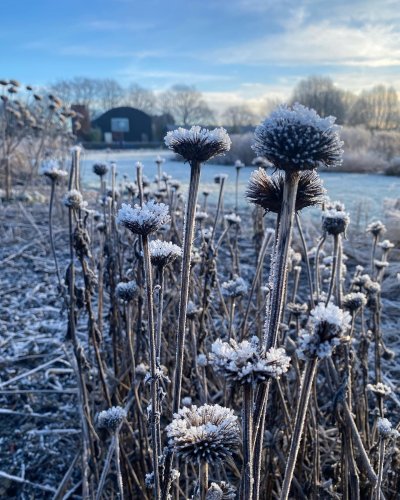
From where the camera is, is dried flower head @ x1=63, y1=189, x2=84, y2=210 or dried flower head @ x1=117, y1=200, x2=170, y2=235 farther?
dried flower head @ x1=63, y1=189, x2=84, y2=210

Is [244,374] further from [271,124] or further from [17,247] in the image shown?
[17,247]

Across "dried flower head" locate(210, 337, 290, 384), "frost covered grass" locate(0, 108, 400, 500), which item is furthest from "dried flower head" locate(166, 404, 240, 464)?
"dried flower head" locate(210, 337, 290, 384)

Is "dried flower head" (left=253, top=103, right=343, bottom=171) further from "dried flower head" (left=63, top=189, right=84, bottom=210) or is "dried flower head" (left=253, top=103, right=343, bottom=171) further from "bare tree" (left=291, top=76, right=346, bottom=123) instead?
"bare tree" (left=291, top=76, right=346, bottom=123)

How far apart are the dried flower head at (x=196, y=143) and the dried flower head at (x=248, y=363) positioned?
288 mm

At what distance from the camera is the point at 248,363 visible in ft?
1.66

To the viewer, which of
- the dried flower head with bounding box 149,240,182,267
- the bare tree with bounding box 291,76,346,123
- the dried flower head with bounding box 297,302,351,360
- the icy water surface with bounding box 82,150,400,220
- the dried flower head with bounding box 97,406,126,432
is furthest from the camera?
the bare tree with bounding box 291,76,346,123

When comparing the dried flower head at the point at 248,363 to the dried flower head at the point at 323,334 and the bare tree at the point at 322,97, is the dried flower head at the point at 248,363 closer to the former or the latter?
the dried flower head at the point at 323,334

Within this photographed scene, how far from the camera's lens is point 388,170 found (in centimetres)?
1321

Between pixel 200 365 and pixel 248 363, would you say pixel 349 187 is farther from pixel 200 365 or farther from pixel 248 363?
pixel 248 363

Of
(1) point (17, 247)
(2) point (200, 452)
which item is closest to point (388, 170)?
(1) point (17, 247)

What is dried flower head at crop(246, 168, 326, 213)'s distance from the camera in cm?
64

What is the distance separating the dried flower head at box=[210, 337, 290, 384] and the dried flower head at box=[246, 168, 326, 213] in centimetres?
22

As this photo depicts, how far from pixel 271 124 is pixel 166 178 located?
191 centimetres

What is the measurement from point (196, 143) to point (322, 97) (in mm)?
34386
